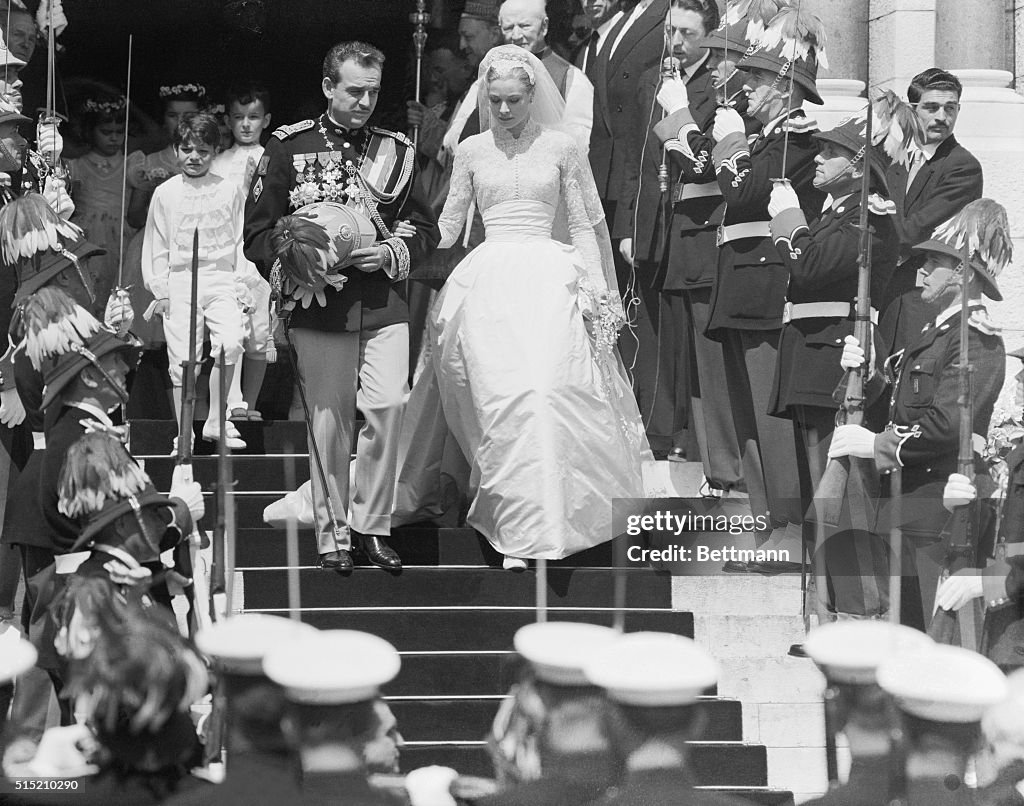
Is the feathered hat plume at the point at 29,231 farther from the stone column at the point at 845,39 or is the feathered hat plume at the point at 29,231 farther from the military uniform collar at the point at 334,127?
the stone column at the point at 845,39

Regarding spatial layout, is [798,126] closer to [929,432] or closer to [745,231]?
[745,231]

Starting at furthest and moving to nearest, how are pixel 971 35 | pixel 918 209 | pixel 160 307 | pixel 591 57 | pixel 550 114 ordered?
pixel 971 35, pixel 591 57, pixel 160 307, pixel 550 114, pixel 918 209

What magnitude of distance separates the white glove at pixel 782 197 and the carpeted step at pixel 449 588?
154 cm

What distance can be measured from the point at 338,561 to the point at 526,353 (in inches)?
39.5

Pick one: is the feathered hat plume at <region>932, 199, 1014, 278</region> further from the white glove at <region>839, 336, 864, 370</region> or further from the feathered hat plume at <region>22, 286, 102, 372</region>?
the feathered hat plume at <region>22, 286, 102, 372</region>

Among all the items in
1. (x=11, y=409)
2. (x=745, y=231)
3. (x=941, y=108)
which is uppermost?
(x=941, y=108)

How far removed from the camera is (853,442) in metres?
7.29

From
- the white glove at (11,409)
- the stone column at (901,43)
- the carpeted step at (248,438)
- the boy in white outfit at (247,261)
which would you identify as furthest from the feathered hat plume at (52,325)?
the stone column at (901,43)

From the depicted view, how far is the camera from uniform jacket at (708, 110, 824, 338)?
782 centimetres

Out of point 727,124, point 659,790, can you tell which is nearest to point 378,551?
point 727,124

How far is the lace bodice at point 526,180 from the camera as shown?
7.65 meters

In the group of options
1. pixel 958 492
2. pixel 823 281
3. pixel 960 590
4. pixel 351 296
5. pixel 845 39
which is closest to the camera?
pixel 960 590

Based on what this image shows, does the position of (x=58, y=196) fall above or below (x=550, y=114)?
below

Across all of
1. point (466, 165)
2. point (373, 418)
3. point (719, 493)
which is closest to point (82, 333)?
point (373, 418)
